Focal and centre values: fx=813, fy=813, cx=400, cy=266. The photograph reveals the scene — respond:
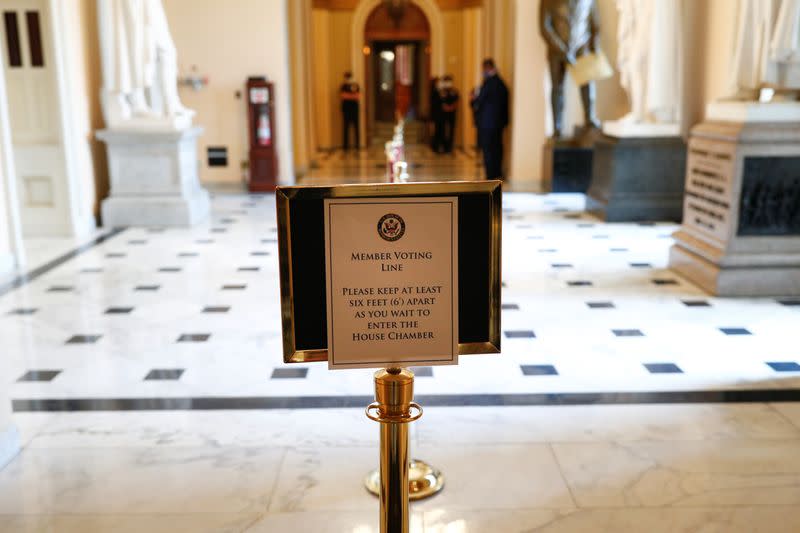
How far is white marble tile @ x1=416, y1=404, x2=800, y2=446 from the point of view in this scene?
369 cm

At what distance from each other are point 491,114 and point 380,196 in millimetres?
10815

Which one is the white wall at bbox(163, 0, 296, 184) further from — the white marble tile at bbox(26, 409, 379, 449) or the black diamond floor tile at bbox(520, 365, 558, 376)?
the white marble tile at bbox(26, 409, 379, 449)

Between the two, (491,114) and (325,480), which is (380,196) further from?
(491,114)

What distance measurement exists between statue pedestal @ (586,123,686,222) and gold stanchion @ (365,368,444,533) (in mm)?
8040

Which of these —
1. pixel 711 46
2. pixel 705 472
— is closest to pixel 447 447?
pixel 705 472

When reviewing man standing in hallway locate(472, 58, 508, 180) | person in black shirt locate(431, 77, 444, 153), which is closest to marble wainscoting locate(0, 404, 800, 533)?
man standing in hallway locate(472, 58, 508, 180)

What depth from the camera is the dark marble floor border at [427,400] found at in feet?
13.5

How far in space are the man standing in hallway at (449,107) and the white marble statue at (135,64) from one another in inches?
387

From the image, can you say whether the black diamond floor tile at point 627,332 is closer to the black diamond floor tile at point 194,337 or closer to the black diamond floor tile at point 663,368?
the black diamond floor tile at point 663,368

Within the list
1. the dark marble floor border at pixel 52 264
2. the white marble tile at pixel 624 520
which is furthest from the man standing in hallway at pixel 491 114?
the white marble tile at pixel 624 520

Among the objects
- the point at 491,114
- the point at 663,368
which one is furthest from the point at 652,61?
the point at 663,368

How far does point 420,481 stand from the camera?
10.5 feet

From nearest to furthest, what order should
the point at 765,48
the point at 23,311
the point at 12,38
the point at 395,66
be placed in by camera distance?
the point at 23,311
the point at 765,48
the point at 12,38
the point at 395,66

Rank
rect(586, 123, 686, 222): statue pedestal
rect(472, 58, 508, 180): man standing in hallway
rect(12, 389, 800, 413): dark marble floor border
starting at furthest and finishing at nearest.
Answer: rect(472, 58, 508, 180): man standing in hallway → rect(586, 123, 686, 222): statue pedestal → rect(12, 389, 800, 413): dark marble floor border
